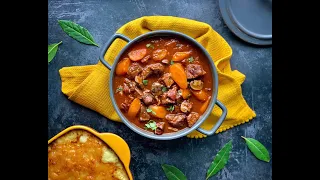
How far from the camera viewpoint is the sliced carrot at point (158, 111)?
3.02m

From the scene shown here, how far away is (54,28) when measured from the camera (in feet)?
10.8

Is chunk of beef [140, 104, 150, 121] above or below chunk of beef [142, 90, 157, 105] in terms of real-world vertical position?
below

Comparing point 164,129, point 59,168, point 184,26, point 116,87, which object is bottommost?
point 59,168

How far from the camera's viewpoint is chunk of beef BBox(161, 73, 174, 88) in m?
3.01

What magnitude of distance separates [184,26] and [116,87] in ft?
2.30

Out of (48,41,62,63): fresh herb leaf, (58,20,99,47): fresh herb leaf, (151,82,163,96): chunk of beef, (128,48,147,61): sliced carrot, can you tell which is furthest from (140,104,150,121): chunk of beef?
(48,41,62,63): fresh herb leaf

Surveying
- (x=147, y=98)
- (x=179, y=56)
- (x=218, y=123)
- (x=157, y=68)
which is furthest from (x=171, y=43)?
(x=218, y=123)

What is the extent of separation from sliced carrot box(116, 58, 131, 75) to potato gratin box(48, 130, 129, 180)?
51 centimetres

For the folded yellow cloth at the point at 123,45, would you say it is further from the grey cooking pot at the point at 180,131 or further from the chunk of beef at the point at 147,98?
the chunk of beef at the point at 147,98

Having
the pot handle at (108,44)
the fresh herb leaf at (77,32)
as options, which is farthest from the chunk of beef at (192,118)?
the fresh herb leaf at (77,32)

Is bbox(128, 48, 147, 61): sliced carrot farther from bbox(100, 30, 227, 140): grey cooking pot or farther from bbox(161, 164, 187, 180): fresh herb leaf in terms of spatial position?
bbox(161, 164, 187, 180): fresh herb leaf

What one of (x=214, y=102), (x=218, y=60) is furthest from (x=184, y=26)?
(x=214, y=102)

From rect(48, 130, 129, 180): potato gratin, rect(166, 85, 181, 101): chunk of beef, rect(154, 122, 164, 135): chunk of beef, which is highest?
rect(166, 85, 181, 101): chunk of beef
